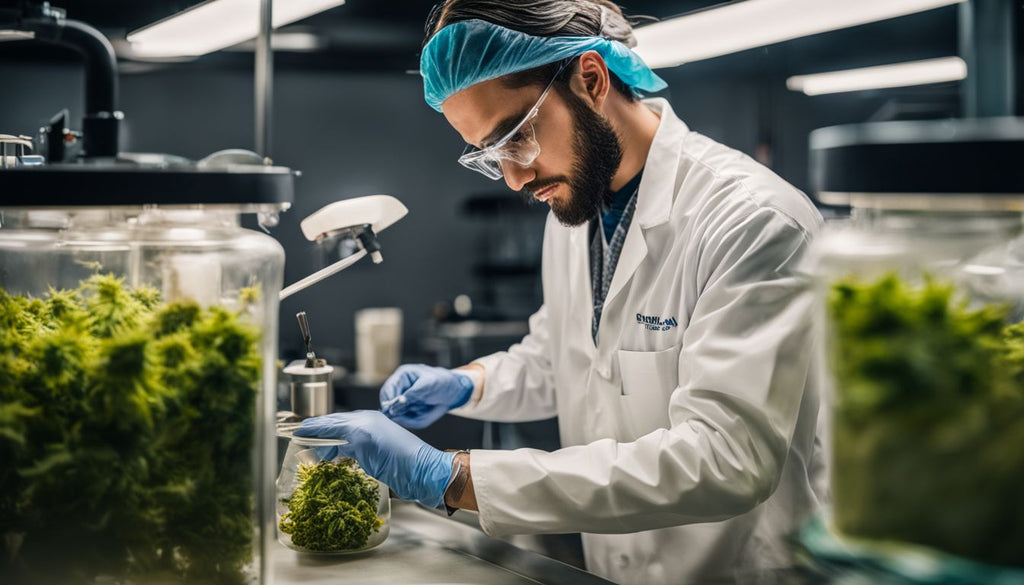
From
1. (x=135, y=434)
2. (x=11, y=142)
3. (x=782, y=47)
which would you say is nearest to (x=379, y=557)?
(x=135, y=434)

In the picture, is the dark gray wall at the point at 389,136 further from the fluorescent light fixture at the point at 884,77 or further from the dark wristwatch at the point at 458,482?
the dark wristwatch at the point at 458,482

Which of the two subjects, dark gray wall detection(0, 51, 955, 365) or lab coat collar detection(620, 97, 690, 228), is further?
dark gray wall detection(0, 51, 955, 365)

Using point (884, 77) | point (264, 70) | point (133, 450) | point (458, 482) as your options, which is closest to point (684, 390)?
point (458, 482)

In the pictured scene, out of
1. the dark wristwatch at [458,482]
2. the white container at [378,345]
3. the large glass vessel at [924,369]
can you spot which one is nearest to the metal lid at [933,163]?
the large glass vessel at [924,369]

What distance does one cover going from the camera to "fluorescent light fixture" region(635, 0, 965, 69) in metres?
2.49

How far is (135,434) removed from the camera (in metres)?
1.01

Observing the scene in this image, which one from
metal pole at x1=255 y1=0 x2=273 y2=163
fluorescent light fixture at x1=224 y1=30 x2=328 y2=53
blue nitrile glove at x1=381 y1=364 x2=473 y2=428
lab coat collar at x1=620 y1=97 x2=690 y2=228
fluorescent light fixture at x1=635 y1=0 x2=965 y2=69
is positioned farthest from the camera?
fluorescent light fixture at x1=224 y1=30 x2=328 y2=53

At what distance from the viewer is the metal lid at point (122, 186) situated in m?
1.06

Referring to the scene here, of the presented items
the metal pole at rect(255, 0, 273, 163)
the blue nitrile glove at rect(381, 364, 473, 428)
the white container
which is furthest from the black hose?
the white container

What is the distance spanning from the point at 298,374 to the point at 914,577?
1072mm

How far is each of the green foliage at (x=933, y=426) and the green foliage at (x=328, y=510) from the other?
0.91 m

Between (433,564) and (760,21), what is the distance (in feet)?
6.40

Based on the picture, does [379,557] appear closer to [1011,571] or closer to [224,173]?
[224,173]

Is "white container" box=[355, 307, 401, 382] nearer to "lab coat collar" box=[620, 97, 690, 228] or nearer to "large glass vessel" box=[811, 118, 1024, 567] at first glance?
"lab coat collar" box=[620, 97, 690, 228]
